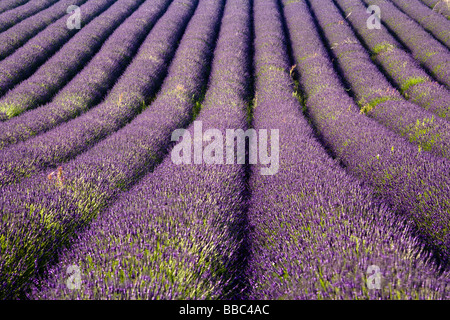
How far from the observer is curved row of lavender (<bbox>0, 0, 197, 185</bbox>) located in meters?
3.23

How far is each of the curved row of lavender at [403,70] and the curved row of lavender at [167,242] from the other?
4489 millimetres

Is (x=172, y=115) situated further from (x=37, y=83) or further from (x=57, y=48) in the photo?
(x=57, y=48)

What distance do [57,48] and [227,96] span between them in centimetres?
619

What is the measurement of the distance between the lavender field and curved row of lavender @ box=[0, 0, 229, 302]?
16mm

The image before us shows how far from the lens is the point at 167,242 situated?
6.18 feet

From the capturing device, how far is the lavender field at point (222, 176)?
5.49 ft

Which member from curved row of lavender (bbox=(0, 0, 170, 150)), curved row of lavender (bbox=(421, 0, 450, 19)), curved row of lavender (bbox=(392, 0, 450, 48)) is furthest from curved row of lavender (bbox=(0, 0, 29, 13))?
curved row of lavender (bbox=(421, 0, 450, 19))

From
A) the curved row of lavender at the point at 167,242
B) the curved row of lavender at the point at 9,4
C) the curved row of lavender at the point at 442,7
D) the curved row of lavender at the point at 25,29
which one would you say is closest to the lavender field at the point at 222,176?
the curved row of lavender at the point at 167,242

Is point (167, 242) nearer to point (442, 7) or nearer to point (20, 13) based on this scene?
point (20, 13)

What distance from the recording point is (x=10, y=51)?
8281 millimetres

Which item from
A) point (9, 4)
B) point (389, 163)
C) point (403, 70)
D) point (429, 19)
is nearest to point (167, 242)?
point (389, 163)

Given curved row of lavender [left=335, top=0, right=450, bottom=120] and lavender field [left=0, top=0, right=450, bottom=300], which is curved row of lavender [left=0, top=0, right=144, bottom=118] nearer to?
lavender field [left=0, top=0, right=450, bottom=300]

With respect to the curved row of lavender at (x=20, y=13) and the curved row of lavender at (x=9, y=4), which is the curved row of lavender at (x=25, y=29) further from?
the curved row of lavender at (x=9, y=4)
